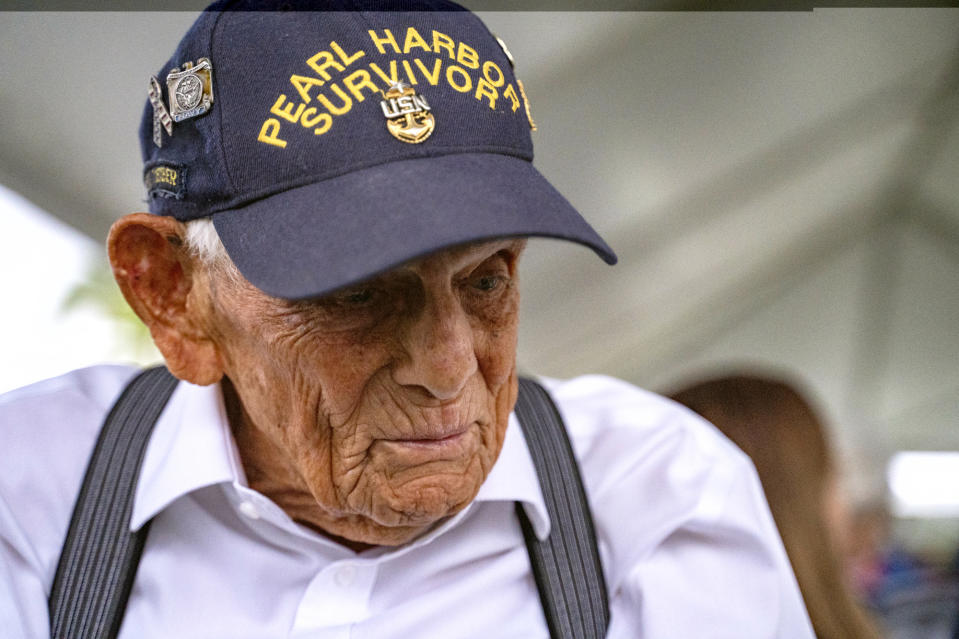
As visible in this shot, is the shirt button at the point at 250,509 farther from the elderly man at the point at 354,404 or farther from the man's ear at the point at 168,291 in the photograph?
the man's ear at the point at 168,291

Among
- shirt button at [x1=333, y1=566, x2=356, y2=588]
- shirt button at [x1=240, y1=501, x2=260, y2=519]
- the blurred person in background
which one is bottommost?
the blurred person in background

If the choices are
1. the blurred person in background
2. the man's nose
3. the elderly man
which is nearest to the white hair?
the elderly man

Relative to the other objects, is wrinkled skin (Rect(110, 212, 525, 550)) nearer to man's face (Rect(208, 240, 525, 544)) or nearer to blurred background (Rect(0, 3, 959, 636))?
man's face (Rect(208, 240, 525, 544))

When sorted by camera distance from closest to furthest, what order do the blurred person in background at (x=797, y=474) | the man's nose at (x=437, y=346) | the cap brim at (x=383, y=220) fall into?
the cap brim at (x=383, y=220)
the man's nose at (x=437, y=346)
the blurred person in background at (x=797, y=474)

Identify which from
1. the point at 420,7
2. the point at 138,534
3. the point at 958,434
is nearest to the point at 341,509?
the point at 138,534

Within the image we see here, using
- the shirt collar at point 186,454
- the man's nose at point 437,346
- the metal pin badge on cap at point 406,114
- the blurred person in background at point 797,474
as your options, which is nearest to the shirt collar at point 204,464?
the shirt collar at point 186,454

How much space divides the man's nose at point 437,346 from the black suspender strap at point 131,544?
0.31m

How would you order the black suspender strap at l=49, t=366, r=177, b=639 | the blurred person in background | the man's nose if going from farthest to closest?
the blurred person in background → the black suspender strap at l=49, t=366, r=177, b=639 → the man's nose

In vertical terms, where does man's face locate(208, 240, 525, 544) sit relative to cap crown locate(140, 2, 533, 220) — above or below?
below

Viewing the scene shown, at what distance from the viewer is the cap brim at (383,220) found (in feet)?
2.58

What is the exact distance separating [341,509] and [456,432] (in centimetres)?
18

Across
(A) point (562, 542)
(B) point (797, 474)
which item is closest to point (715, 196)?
(B) point (797, 474)

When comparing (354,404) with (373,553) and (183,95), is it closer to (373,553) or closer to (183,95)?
(373,553)

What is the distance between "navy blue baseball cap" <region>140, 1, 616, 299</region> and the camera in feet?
2.67
